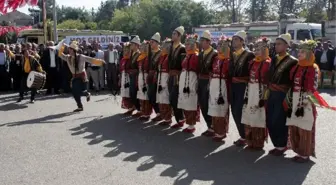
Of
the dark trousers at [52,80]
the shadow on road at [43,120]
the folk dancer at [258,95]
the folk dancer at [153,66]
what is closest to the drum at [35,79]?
the shadow on road at [43,120]

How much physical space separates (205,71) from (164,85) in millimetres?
1336

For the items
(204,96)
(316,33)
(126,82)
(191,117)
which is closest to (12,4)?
(204,96)

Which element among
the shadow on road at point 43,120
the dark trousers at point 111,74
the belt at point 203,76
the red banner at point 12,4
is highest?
the red banner at point 12,4

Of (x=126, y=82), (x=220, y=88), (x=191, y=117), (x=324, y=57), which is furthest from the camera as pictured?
(x=324, y=57)

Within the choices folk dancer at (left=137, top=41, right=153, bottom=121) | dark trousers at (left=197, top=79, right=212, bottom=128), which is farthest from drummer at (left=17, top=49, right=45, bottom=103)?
dark trousers at (left=197, top=79, right=212, bottom=128)

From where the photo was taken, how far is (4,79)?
638 inches

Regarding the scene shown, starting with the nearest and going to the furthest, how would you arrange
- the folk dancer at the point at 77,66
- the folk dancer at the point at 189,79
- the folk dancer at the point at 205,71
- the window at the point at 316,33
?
the folk dancer at the point at 205,71 < the folk dancer at the point at 189,79 < the folk dancer at the point at 77,66 < the window at the point at 316,33

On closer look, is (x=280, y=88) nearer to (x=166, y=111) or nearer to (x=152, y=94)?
(x=166, y=111)

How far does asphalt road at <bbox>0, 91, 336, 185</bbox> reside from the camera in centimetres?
580

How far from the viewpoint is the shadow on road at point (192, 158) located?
583 cm

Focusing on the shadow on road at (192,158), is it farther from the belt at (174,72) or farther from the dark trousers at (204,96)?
the belt at (174,72)

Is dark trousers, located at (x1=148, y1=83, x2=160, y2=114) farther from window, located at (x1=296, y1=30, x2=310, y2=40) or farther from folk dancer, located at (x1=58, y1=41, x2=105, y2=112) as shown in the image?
window, located at (x1=296, y1=30, x2=310, y2=40)

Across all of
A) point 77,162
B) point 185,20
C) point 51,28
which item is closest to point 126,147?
point 77,162

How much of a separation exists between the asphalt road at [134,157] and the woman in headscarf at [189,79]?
0.58m
